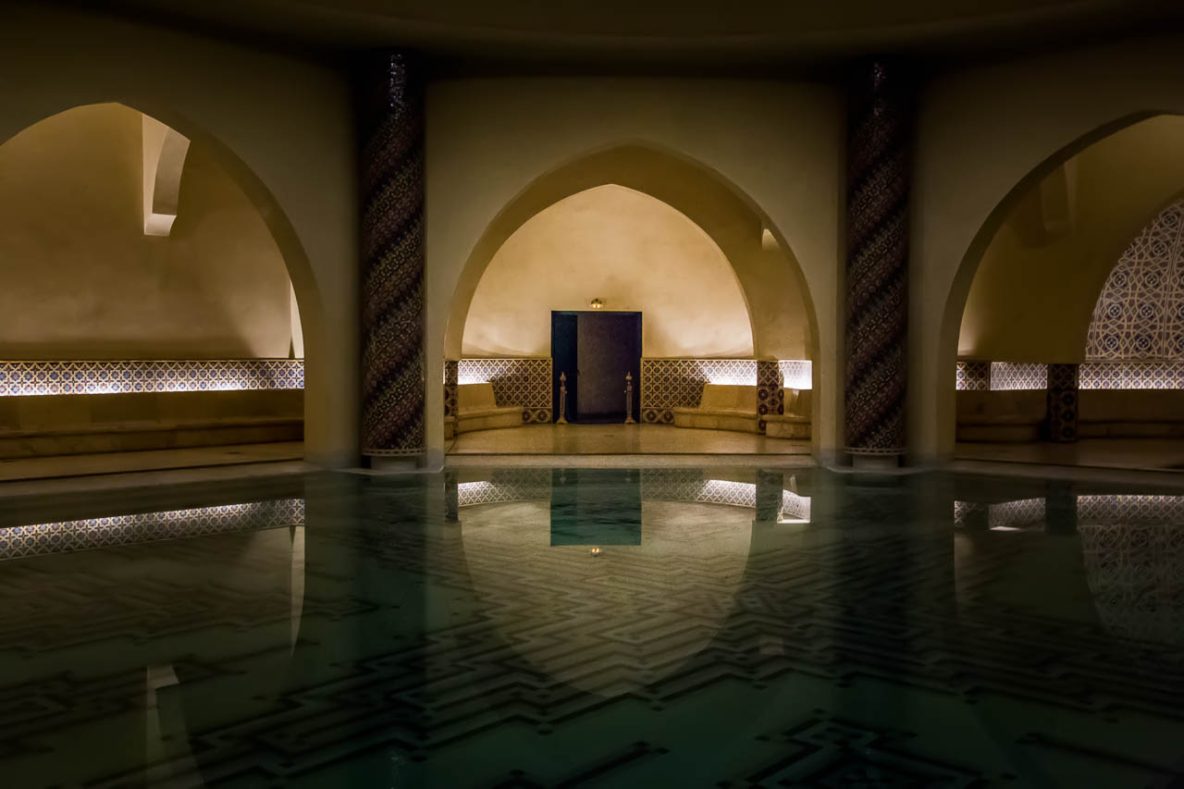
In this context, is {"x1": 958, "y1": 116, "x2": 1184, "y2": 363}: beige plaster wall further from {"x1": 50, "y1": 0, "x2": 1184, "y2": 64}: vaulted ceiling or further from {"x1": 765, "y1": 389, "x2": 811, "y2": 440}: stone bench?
{"x1": 50, "y1": 0, "x2": 1184, "y2": 64}: vaulted ceiling

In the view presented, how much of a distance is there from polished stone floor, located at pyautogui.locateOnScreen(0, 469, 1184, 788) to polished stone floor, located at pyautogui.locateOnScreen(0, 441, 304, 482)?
1.84 meters

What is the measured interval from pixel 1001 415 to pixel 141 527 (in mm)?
9336

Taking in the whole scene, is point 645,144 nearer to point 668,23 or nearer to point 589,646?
point 668,23

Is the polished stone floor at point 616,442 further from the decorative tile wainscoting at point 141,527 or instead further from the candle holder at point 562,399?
the decorative tile wainscoting at point 141,527

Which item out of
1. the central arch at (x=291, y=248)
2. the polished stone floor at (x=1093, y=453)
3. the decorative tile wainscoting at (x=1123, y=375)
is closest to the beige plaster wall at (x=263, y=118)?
the central arch at (x=291, y=248)

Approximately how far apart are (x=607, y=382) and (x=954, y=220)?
290 inches

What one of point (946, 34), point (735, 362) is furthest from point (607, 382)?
point (946, 34)

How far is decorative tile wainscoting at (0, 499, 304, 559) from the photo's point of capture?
20.2ft

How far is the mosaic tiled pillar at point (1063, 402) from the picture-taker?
12.8 meters

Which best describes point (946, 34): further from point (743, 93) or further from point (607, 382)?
point (607, 382)

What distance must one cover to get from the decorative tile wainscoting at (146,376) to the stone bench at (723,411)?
5089mm

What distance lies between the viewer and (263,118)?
8969 millimetres

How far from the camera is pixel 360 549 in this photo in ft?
20.1

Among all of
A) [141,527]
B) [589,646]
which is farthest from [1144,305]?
[589,646]
